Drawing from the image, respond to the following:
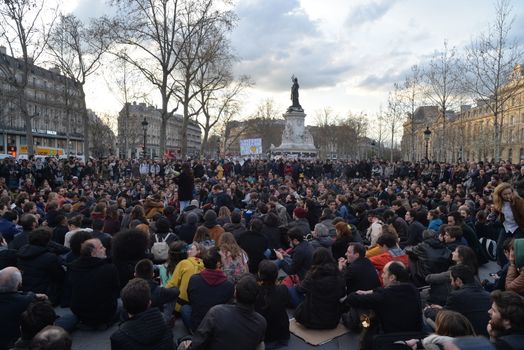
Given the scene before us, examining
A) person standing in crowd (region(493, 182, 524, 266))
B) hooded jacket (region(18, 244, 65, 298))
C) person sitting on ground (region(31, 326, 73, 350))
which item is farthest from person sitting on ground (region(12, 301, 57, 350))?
person standing in crowd (region(493, 182, 524, 266))

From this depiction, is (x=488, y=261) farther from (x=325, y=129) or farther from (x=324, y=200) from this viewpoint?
(x=325, y=129)

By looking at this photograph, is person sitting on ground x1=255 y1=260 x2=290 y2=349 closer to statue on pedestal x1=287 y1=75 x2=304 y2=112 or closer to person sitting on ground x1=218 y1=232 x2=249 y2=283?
person sitting on ground x1=218 y1=232 x2=249 y2=283

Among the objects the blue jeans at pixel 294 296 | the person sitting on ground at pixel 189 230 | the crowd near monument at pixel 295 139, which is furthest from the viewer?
the crowd near monument at pixel 295 139

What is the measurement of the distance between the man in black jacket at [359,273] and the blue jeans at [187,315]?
2.12 m

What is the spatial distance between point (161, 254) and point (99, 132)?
222 feet

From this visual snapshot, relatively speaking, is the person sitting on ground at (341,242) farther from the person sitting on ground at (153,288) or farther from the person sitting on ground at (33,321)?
the person sitting on ground at (33,321)

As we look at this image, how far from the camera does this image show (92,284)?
527cm

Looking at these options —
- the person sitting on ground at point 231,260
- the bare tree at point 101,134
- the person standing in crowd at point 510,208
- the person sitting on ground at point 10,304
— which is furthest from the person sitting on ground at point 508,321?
the bare tree at point 101,134

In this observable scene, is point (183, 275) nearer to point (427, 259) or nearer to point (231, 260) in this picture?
point (231, 260)

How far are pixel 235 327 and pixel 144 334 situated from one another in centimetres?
83

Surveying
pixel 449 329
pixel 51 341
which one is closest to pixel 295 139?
pixel 449 329

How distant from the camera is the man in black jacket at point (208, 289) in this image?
5012 mm

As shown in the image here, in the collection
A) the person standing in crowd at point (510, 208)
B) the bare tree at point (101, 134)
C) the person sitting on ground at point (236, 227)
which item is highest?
the bare tree at point (101, 134)

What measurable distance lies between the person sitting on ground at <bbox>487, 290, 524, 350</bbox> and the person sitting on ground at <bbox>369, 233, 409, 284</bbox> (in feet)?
→ 8.61
